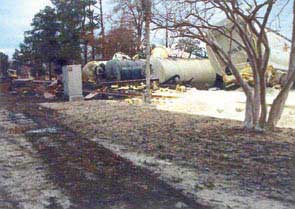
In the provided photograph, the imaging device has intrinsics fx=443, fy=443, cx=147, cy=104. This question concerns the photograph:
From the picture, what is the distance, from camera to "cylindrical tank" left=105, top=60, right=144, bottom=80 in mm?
25656

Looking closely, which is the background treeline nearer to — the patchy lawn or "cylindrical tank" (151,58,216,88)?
"cylindrical tank" (151,58,216,88)

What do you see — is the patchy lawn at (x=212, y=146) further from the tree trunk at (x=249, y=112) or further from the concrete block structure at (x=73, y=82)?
the concrete block structure at (x=73, y=82)

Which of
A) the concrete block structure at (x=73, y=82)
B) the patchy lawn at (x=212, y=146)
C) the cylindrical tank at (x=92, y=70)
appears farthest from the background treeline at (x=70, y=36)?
the patchy lawn at (x=212, y=146)

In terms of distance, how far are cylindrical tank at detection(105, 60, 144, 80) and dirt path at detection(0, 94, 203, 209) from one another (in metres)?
16.8

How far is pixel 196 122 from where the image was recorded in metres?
11.1

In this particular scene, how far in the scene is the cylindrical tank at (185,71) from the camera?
24.9 metres

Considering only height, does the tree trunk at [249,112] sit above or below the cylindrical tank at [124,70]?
below

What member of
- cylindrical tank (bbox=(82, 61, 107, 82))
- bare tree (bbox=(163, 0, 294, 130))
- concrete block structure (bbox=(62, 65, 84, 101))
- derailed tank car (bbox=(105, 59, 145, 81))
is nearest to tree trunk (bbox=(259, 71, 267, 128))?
bare tree (bbox=(163, 0, 294, 130))

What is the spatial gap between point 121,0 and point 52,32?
22.9 meters

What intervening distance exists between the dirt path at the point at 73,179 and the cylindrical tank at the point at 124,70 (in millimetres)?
16839

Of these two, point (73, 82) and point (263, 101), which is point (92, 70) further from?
point (263, 101)

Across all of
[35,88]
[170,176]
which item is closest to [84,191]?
[170,176]

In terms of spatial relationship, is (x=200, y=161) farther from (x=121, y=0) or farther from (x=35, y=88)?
(x=35, y=88)

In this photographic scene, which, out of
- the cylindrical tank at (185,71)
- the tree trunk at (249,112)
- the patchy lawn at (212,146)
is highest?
the cylindrical tank at (185,71)
